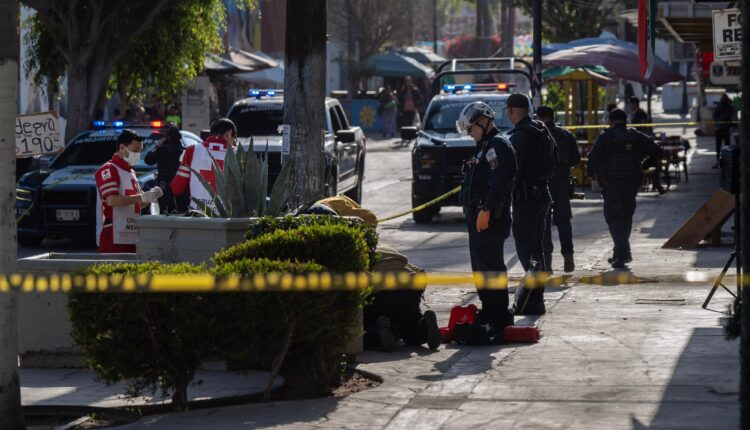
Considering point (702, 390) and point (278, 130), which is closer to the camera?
point (702, 390)

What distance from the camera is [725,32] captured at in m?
12.5

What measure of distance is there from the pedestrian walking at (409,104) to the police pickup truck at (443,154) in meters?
25.0

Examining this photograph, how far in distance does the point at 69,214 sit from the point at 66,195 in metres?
0.25

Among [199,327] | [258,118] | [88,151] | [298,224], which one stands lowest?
[199,327]

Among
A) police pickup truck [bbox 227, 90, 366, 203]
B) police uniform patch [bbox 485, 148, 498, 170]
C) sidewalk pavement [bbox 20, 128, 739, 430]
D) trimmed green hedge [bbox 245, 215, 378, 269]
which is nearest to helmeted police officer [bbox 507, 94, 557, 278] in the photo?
sidewalk pavement [bbox 20, 128, 739, 430]

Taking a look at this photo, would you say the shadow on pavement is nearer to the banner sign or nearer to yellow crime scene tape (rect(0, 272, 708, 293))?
yellow crime scene tape (rect(0, 272, 708, 293))

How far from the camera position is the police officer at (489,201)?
10234mm

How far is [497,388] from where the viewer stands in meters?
→ 8.51

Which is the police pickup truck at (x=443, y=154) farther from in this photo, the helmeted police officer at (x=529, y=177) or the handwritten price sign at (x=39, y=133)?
the handwritten price sign at (x=39, y=133)

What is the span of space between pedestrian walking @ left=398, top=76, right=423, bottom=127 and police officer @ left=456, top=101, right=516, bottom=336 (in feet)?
118

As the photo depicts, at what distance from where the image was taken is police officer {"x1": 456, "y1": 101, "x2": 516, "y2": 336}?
33.6 feet

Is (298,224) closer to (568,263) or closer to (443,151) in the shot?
(568,263)

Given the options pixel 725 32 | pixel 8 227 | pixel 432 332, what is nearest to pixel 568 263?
pixel 725 32

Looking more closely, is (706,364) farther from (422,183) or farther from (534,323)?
(422,183)
